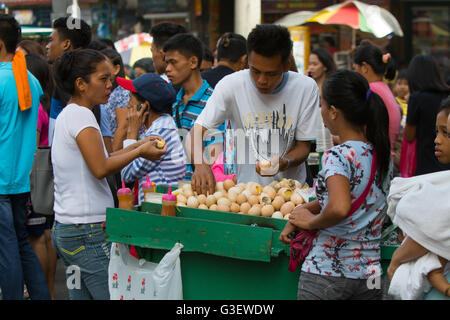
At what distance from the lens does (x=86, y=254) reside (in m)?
3.76

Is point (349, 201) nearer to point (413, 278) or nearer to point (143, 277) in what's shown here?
point (413, 278)

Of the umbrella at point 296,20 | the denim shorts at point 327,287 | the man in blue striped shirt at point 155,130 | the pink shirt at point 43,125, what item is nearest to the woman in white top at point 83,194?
the man in blue striped shirt at point 155,130

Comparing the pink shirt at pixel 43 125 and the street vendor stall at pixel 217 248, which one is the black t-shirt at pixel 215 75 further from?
the street vendor stall at pixel 217 248

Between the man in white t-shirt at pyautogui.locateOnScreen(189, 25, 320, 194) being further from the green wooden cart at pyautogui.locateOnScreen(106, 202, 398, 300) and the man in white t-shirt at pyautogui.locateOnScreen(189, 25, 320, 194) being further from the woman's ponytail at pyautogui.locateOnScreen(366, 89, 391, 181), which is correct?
the woman's ponytail at pyautogui.locateOnScreen(366, 89, 391, 181)

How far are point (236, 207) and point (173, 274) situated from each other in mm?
508

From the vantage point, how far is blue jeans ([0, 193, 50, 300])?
4676mm

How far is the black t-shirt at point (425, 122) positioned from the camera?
6.47 m

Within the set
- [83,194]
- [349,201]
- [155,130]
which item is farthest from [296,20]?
[349,201]

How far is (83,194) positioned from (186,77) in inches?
71.1

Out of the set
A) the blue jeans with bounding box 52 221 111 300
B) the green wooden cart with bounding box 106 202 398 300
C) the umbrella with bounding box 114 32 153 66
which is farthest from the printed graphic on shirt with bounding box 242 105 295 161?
the umbrella with bounding box 114 32 153 66

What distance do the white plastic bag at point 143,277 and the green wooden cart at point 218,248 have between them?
0.18 feet

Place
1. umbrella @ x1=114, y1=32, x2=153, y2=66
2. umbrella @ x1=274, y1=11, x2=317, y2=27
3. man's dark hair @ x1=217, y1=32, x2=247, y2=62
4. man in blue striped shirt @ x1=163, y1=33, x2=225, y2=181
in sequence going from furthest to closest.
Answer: umbrella @ x1=274, y1=11, x2=317, y2=27 → umbrella @ x1=114, y1=32, x2=153, y2=66 → man's dark hair @ x1=217, y1=32, x2=247, y2=62 → man in blue striped shirt @ x1=163, y1=33, x2=225, y2=181

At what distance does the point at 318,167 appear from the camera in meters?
5.68
